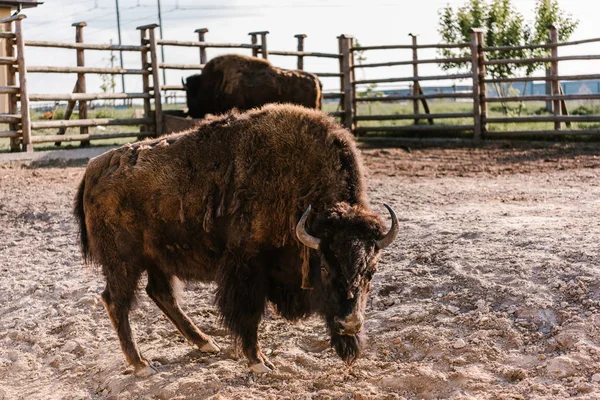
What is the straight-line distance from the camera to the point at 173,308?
219 inches

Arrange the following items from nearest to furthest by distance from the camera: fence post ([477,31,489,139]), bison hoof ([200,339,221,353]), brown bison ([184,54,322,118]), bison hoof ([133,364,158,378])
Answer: bison hoof ([133,364,158,378]), bison hoof ([200,339,221,353]), brown bison ([184,54,322,118]), fence post ([477,31,489,139])

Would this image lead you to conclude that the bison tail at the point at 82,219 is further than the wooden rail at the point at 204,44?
No

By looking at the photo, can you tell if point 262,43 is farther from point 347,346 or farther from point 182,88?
point 347,346

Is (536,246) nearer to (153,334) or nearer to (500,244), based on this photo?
(500,244)

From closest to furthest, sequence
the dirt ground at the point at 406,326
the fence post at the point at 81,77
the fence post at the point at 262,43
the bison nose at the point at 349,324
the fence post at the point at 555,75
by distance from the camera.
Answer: the bison nose at the point at 349,324, the dirt ground at the point at 406,326, the fence post at the point at 81,77, the fence post at the point at 555,75, the fence post at the point at 262,43

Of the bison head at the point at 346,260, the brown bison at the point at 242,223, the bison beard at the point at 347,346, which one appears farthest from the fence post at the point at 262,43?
the bison beard at the point at 347,346

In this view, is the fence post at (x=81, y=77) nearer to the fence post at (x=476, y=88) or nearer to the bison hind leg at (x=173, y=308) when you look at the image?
the fence post at (x=476, y=88)

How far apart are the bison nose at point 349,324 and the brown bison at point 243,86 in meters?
9.78

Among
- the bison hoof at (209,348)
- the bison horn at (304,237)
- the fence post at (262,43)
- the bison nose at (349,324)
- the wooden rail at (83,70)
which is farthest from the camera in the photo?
the fence post at (262,43)

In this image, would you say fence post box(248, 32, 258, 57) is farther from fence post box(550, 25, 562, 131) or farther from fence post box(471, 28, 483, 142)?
fence post box(550, 25, 562, 131)

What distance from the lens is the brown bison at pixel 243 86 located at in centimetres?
1383

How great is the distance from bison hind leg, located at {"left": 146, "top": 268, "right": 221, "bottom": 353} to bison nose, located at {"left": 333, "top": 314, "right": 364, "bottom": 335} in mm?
1432

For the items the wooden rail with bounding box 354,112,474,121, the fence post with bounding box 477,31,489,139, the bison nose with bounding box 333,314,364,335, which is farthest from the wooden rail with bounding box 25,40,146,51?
the bison nose with bounding box 333,314,364,335

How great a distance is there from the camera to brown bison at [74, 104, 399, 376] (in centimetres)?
454
